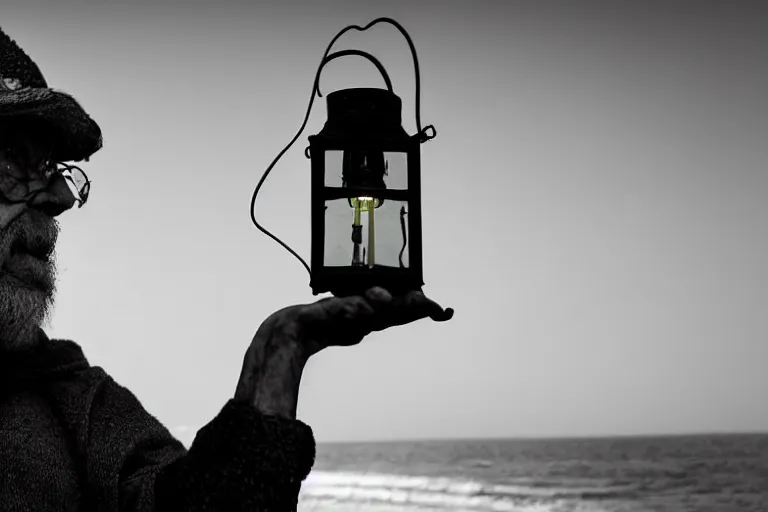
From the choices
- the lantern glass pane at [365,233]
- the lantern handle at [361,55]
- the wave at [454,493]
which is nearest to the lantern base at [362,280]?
the lantern glass pane at [365,233]

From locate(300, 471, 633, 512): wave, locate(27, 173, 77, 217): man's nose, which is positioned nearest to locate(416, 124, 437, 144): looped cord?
locate(27, 173, 77, 217): man's nose

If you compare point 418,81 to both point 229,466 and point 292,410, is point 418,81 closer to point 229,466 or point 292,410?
point 292,410

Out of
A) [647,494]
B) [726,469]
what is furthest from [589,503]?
[726,469]

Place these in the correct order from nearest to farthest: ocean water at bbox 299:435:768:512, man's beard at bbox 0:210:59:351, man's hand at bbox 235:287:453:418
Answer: man's hand at bbox 235:287:453:418 < man's beard at bbox 0:210:59:351 < ocean water at bbox 299:435:768:512

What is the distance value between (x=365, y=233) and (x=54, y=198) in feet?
2.11

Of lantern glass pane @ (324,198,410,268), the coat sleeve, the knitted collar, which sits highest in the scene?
lantern glass pane @ (324,198,410,268)

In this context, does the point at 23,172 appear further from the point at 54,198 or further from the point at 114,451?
the point at 114,451

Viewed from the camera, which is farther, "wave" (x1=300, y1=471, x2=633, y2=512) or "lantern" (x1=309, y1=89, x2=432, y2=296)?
"wave" (x1=300, y1=471, x2=633, y2=512)

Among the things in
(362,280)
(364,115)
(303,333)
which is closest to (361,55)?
(364,115)

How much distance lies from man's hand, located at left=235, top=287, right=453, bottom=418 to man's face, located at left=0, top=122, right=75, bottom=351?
0.51m

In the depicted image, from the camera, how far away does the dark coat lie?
159cm

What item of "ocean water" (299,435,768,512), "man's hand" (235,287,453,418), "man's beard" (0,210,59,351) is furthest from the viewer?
"ocean water" (299,435,768,512)

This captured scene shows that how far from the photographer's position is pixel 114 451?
1829 mm

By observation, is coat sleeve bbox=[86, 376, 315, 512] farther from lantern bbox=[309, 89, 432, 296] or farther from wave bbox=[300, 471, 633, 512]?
wave bbox=[300, 471, 633, 512]
